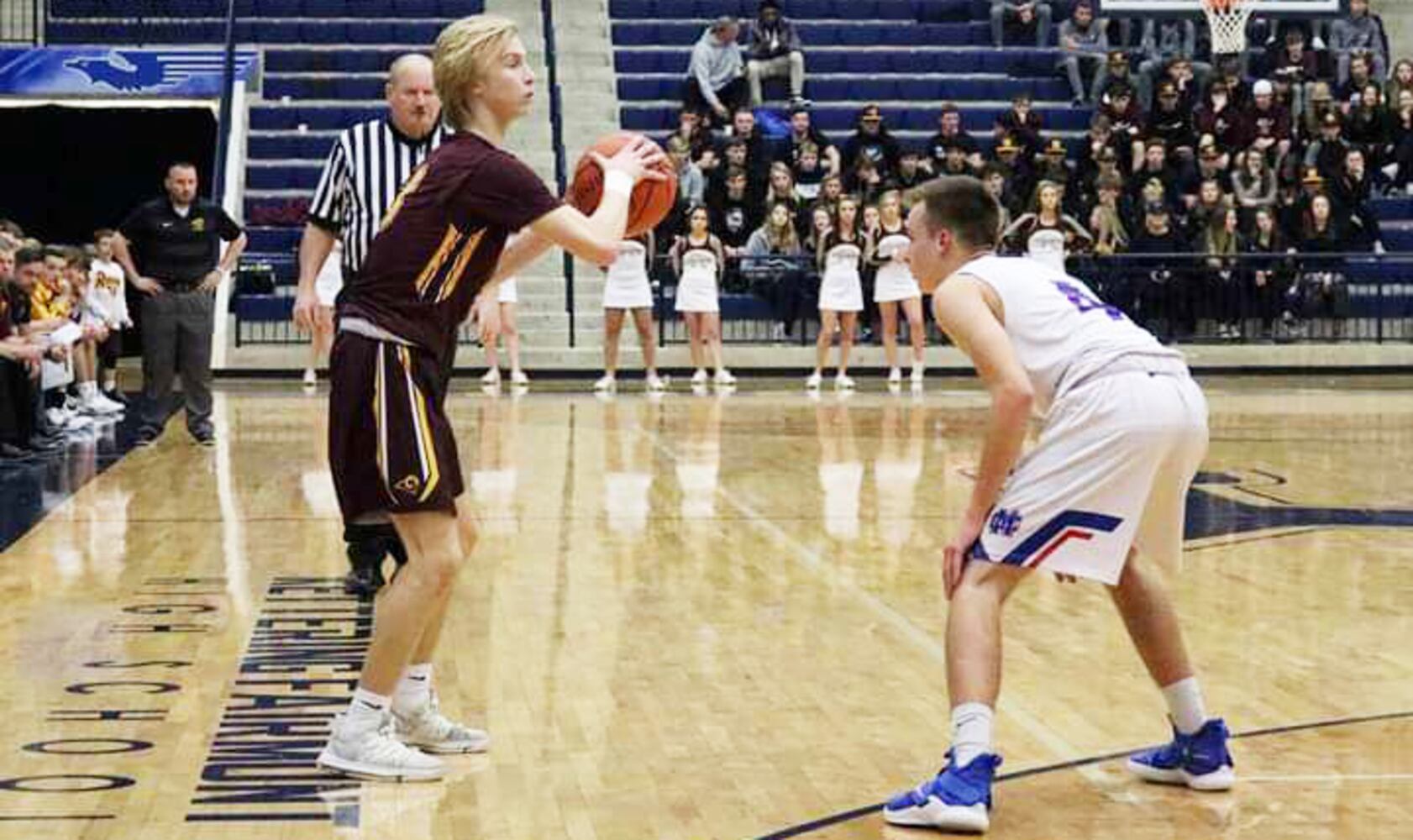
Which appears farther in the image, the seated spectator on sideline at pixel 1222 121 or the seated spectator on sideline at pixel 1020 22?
the seated spectator on sideline at pixel 1020 22

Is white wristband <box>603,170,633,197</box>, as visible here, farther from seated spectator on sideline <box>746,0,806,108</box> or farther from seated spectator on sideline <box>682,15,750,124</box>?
seated spectator on sideline <box>746,0,806,108</box>

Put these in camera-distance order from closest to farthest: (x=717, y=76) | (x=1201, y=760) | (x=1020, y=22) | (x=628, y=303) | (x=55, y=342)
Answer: (x=1201, y=760)
(x=55, y=342)
(x=628, y=303)
(x=717, y=76)
(x=1020, y=22)

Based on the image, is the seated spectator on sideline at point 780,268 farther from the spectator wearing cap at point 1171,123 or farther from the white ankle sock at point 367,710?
the white ankle sock at point 367,710

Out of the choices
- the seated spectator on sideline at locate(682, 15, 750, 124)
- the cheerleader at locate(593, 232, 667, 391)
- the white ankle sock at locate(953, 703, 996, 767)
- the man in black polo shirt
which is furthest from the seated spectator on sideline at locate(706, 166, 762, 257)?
the white ankle sock at locate(953, 703, 996, 767)

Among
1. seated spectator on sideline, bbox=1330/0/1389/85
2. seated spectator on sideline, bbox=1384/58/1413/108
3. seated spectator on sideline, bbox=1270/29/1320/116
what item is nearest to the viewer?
seated spectator on sideline, bbox=1384/58/1413/108

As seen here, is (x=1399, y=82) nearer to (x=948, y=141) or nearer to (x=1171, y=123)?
(x=1171, y=123)

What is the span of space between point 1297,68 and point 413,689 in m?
21.8

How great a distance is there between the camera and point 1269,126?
80.5 ft

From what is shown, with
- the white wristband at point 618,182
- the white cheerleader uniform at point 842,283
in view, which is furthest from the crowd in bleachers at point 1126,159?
the white wristband at point 618,182

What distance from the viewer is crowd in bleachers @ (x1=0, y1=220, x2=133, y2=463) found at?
529 inches

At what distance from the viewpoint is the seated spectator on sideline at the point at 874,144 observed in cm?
2389

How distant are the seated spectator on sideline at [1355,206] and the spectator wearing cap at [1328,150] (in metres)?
0.11

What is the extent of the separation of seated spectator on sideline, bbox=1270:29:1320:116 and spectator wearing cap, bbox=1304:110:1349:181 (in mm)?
1218

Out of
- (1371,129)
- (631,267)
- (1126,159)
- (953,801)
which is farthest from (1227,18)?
(953,801)
